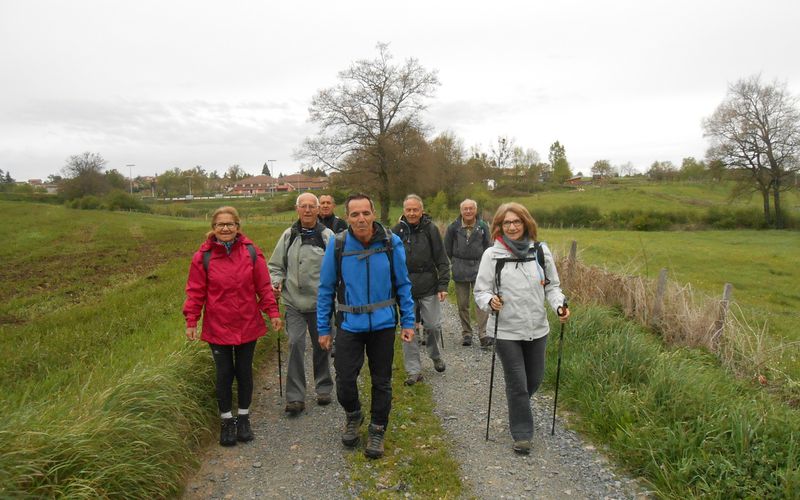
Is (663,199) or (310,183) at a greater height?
(310,183)

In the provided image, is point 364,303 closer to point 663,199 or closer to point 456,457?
point 456,457

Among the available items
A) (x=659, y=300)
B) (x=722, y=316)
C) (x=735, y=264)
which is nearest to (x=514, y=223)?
(x=722, y=316)

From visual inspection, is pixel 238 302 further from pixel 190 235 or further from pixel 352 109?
pixel 352 109

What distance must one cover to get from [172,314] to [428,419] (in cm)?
546

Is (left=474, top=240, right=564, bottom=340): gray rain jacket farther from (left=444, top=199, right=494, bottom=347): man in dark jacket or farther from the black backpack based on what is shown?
(left=444, top=199, right=494, bottom=347): man in dark jacket

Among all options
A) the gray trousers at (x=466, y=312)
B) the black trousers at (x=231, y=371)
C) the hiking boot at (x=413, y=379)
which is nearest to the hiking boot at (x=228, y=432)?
the black trousers at (x=231, y=371)

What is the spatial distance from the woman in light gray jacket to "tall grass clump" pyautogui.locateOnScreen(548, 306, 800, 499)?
856 millimetres

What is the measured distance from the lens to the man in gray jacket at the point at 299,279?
5000 mm

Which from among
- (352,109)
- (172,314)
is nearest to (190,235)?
(352,109)

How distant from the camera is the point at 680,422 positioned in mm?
4066

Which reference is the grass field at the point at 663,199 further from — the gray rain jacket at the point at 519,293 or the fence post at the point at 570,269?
the gray rain jacket at the point at 519,293

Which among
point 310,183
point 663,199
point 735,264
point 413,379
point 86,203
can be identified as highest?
point 310,183

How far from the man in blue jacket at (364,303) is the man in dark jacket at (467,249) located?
3037 millimetres

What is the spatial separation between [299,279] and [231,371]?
3.58 feet
